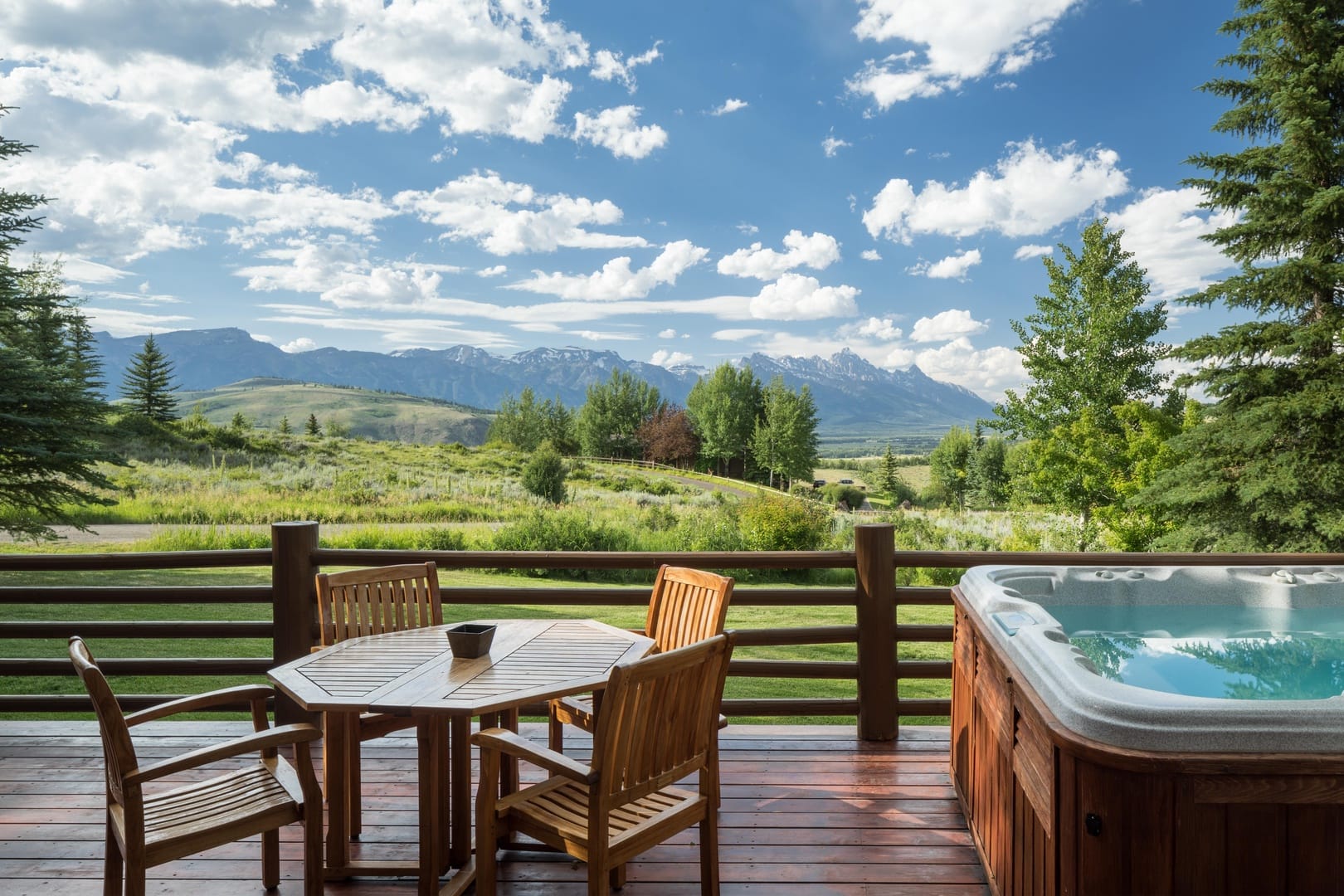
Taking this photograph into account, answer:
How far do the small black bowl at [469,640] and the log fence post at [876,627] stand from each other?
6.15 ft

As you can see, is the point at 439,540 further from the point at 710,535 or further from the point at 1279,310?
the point at 1279,310

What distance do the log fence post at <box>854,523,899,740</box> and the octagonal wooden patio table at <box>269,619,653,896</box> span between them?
130 cm

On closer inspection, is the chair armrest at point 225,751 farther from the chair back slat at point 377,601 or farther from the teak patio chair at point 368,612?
the chair back slat at point 377,601

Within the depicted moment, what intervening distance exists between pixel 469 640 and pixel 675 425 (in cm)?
3875

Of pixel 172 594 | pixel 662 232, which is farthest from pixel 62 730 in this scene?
pixel 662 232

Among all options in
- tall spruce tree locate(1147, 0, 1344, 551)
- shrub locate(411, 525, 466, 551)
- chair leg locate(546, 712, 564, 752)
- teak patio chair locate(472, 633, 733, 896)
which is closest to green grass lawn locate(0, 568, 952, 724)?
shrub locate(411, 525, 466, 551)

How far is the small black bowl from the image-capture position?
258 centimetres

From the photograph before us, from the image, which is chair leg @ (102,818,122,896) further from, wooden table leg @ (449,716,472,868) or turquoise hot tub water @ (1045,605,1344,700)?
turquoise hot tub water @ (1045,605,1344,700)

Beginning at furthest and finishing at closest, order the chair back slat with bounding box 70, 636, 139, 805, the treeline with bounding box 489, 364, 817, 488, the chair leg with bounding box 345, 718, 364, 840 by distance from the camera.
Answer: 1. the treeline with bounding box 489, 364, 817, 488
2. the chair leg with bounding box 345, 718, 364, 840
3. the chair back slat with bounding box 70, 636, 139, 805

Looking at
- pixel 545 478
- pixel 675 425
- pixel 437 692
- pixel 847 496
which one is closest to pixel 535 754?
pixel 437 692

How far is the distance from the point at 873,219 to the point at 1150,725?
30.4 meters

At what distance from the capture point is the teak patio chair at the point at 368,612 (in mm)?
2814

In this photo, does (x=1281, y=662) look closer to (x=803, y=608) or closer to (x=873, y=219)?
(x=803, y=608)

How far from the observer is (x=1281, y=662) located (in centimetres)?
336
